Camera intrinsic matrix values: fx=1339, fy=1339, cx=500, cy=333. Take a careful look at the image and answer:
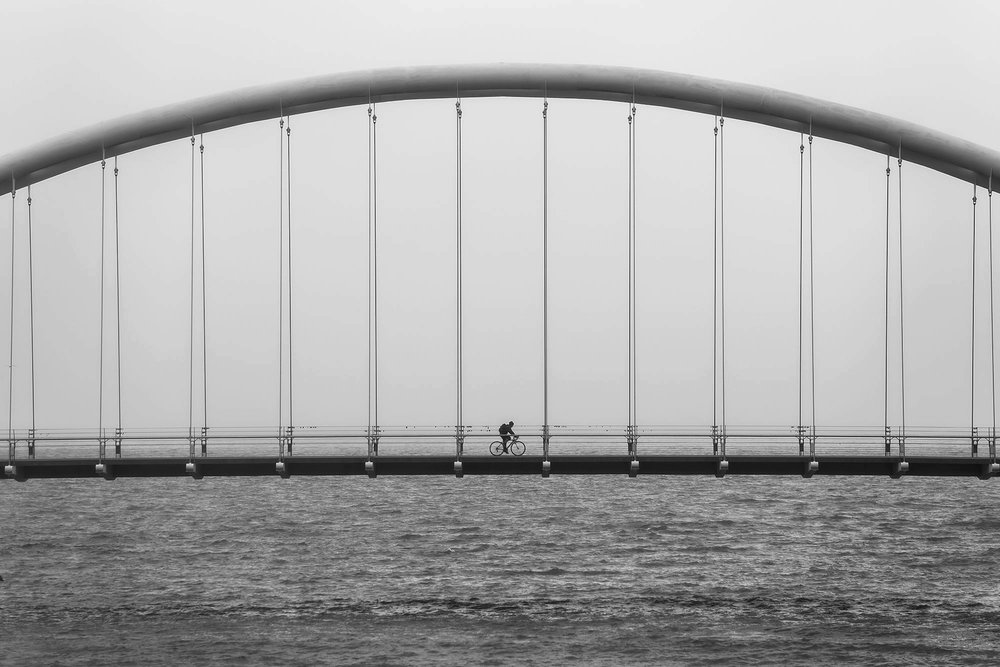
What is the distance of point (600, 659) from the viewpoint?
37.5m

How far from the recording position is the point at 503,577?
60406 millimetres

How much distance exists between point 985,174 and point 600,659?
58.2ft

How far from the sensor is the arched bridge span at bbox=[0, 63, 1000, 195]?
127 ft

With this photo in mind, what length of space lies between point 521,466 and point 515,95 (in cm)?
1237

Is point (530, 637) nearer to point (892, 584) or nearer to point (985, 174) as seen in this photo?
point (985, 174)

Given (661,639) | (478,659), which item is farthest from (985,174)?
(478,659)

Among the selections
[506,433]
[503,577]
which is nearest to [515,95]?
[506,433]

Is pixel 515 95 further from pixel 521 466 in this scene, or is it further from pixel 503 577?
pixel 503 577

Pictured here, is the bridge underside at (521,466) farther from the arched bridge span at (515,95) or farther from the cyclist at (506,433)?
the arched bridge span at (515,95)

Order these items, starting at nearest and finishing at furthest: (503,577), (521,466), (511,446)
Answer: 1. (521,466)
2. (511,446)
3. (503,577)

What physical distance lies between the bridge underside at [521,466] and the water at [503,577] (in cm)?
624

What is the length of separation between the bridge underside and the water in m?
6.24

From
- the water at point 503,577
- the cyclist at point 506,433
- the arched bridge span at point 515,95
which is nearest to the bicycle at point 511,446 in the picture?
the cyclist at point 506,433

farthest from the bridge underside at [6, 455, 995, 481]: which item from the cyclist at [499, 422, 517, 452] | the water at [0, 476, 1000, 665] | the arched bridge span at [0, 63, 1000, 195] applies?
the arched bridge span at [0, 63, 1000, 195]
